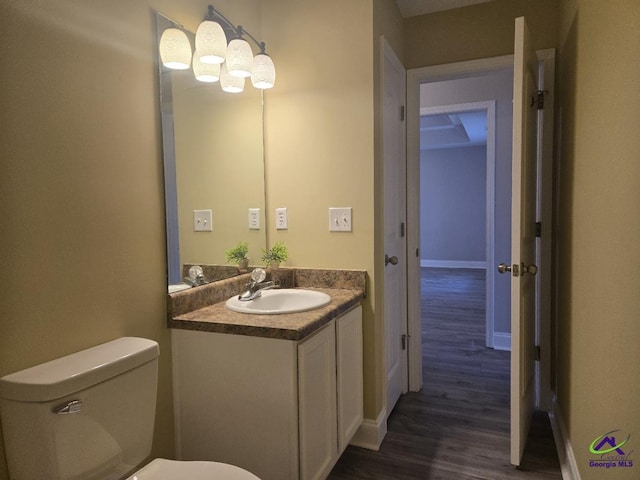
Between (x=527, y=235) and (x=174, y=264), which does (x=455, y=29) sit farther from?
(x=174, y=264)

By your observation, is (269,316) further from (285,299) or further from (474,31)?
(474,31)

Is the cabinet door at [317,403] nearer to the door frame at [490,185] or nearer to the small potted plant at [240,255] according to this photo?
the small potted plant at [240,255]

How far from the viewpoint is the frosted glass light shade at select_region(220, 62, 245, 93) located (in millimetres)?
1940

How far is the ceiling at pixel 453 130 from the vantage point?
5625 millimetres

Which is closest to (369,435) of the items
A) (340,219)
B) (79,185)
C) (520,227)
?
(340,219)

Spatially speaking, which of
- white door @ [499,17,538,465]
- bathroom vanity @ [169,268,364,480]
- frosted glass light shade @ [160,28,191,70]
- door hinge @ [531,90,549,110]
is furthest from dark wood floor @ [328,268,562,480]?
frosted glass light shade @ [160,28,191,70]

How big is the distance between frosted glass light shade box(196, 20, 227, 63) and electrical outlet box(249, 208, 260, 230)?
0.79 m

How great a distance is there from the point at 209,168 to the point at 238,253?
1.46 feet

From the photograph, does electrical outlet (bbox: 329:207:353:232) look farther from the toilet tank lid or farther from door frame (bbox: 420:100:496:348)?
door frame (bbox: 420:100:496:348)

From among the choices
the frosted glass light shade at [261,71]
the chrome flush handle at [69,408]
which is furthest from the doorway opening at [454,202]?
the chrome flush handle at [69,408]

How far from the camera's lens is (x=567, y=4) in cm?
207

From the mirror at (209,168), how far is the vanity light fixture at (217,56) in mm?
43

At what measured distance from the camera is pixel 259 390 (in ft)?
4.90

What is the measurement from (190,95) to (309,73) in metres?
0.67
